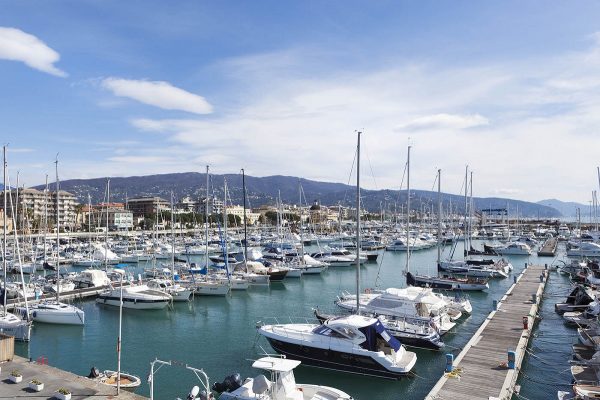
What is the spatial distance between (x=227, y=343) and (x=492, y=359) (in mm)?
16611

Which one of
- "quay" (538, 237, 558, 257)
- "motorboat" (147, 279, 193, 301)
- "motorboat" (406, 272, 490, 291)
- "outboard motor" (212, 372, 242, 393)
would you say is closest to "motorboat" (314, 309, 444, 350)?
"outboard motor" (212, 372, 242, 393)

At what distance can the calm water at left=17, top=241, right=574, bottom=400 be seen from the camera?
24.2 m

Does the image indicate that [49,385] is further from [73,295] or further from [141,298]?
[73,295]

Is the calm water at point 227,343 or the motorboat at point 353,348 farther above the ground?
the motorboat at point 353,348

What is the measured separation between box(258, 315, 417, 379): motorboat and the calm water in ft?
1.73

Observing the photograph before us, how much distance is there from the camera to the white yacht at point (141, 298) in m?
41.4

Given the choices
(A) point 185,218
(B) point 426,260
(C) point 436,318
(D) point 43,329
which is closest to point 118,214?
(A) point 185,218

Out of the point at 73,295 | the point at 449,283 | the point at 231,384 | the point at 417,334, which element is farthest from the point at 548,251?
the point at 231,384

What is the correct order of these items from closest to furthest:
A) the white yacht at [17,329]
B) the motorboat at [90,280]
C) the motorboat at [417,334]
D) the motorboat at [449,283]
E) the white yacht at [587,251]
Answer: the motorboat at [417,334], the white yacht at [17,329], the motorboat at [90,280], the motorboat at [449,283], the white yacht at [587,251]

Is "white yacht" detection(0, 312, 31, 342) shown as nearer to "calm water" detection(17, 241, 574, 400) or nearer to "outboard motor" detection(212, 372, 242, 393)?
"calm water" detection(17, 241, 574, 400)

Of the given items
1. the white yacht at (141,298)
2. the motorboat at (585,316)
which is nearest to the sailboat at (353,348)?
the motorboat at (585,316)

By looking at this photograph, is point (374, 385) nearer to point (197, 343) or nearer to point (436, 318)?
point (436, 318)

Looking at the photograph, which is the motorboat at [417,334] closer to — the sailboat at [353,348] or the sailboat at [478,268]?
the sailboat at [353,348]

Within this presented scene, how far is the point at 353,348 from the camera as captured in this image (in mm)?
24594
